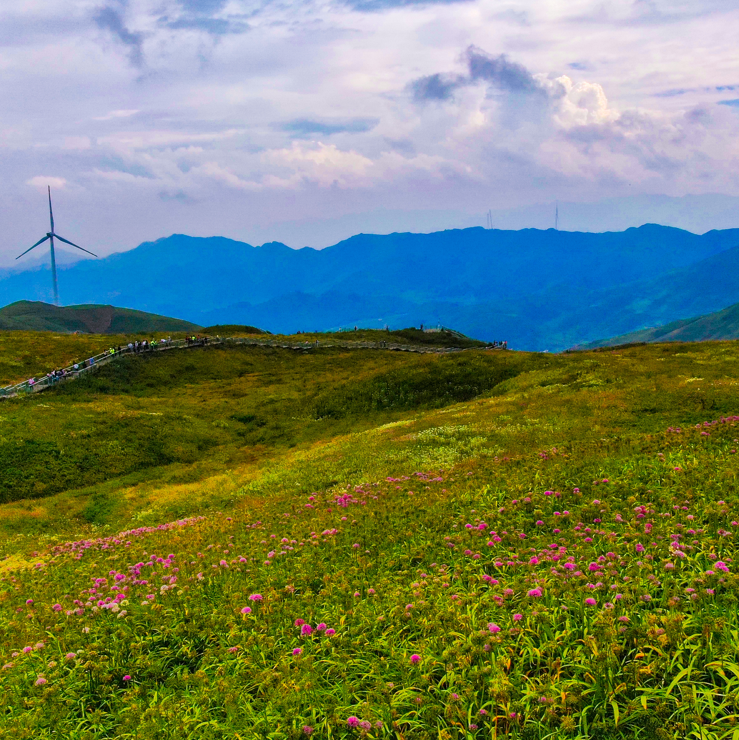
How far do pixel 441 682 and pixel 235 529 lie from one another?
10178mm

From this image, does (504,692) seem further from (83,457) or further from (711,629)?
(83,457)

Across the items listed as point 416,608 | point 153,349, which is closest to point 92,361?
point 153,349

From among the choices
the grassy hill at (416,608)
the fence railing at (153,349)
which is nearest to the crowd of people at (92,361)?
the fence railing at (153,349)

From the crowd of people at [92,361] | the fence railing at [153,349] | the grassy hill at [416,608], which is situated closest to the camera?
the grassy hill at [416,608]

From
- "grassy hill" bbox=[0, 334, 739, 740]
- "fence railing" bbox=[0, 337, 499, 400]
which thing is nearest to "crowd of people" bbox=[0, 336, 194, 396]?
"fence railing" bbox=[0, 337, 499, 400]

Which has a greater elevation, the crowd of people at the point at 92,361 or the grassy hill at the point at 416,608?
the grassy hill at the point at 416,608

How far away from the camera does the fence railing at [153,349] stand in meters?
60.6

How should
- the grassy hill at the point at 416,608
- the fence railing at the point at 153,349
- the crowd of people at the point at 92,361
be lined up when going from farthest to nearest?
the crowd of people at the point at 92,361 < the fence railing at the point at 153,349 < the grassy hill at the point at 416,608

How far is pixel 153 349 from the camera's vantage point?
85.4 m

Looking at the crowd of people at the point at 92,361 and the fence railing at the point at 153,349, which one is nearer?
the fence railing at the point at 153,349

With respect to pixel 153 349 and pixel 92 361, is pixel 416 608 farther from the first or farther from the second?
pixel 153 349

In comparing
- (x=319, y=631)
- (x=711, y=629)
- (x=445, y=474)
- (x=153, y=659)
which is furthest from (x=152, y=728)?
(x=445, y=474)

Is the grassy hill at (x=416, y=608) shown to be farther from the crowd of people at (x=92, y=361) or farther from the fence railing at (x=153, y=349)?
the crowd of people at (x=92, y=361)

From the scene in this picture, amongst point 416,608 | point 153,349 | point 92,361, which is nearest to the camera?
point 416,608
